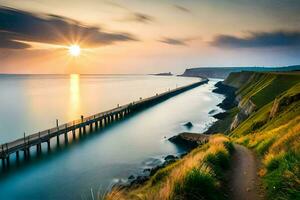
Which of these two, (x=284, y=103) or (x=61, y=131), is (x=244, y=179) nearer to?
(x=284, y=103)

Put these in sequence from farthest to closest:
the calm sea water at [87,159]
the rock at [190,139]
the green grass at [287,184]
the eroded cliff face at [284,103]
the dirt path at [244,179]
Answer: the rock at [190,139] → the eroded cliff face at [284,103] → the calm sea water at [87,159] → the dirt path at [244,179] → the green grass at [287,184]

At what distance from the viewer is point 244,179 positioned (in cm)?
1255

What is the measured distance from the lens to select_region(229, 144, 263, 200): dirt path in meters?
10.4

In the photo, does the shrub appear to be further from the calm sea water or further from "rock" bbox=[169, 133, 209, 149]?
"rock" bbox=[169, 133, 209, 149]

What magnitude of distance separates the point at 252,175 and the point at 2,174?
35687 mm

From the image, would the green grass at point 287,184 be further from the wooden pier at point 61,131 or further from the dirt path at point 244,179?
the wooden pier at point 61,131

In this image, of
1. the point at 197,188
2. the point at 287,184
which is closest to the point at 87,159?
the point at 197,188

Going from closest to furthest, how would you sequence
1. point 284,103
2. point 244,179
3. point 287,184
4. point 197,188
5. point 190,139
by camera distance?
point 287,184 < point 197,188 < point 244,179 < point 284,103 < point 190,139

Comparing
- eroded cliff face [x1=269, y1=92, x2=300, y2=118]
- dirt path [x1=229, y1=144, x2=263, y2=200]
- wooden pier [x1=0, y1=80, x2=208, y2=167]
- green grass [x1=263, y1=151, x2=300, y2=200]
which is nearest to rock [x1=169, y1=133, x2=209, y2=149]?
eroded cliff face [x1=269, y1=92, x2=300, y2=118]

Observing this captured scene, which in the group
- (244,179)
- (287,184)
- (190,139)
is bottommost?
(190,139)

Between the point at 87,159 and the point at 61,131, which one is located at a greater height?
the point at 61,131

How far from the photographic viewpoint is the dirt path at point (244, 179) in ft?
34.2

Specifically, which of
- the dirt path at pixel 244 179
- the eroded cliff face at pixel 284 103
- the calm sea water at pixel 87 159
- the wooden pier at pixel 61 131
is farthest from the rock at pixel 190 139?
the dirt path at pixel 244 179

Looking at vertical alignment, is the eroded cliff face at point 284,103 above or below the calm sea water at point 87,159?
above
